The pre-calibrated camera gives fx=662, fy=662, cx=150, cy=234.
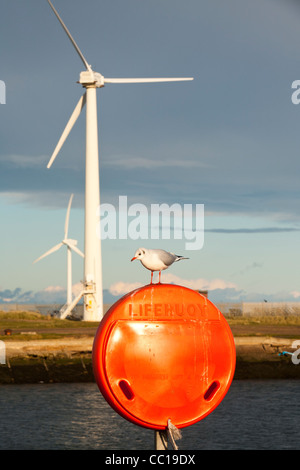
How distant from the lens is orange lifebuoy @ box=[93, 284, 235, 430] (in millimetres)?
5484

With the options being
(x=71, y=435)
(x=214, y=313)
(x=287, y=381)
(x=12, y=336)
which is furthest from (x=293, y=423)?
(x=214, y=313)

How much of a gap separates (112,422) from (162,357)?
2696 centimetres

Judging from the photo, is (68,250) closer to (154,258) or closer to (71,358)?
(71,358)

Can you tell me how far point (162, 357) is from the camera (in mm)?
5531

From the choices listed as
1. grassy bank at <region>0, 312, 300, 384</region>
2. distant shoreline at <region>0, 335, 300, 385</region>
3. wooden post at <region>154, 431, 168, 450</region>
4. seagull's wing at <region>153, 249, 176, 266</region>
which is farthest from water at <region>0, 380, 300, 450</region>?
wooden post at <region>154, 431, 168, 450</region>

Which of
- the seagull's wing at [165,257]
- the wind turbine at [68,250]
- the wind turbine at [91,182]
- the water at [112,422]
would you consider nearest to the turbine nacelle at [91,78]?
the wind turbine at [91,182]

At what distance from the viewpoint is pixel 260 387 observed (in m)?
41.5

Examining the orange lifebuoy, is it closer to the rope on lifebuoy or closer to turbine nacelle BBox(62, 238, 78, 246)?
the rope on lifebuoy

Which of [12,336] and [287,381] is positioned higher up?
[12,336]

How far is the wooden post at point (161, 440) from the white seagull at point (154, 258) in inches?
71.1

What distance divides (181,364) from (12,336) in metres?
40.6

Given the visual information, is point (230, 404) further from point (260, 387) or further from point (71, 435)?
point (71, 435)

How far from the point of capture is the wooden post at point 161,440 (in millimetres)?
5479

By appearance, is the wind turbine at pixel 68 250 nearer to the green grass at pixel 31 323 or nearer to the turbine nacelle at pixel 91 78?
the green grass at pixel 31 323
